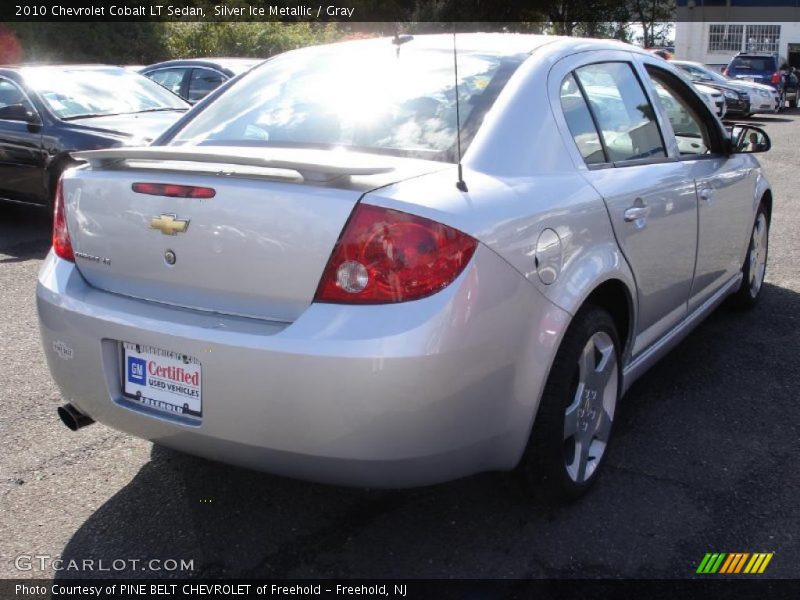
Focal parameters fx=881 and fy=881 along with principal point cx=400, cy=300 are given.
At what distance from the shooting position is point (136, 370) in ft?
9.19

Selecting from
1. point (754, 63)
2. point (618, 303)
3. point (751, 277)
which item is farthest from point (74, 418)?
point (754, 63)

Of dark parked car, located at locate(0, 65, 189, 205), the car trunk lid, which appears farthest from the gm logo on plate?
dark parked car, located at locate(0, 65, 189, 205)

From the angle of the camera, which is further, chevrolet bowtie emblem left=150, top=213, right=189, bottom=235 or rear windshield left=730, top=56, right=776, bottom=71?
rear windshield left=730, top=56, right=776, bottom=71

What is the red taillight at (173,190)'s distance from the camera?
8.86ft

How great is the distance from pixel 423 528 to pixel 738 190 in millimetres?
2710

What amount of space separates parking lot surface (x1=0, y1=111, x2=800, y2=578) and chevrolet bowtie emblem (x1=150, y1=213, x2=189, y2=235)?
3.47ft

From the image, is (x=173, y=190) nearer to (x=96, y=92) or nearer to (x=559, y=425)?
(x=559, y=425)

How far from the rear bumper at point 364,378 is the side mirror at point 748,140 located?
2.37 meters

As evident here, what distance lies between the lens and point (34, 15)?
2667 cm

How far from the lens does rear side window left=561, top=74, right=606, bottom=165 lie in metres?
3.28

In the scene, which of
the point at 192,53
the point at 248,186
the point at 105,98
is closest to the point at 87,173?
the point at 248,186

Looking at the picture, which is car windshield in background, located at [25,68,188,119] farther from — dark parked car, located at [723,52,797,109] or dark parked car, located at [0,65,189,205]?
dark parked car, located at [723,52,797,109]

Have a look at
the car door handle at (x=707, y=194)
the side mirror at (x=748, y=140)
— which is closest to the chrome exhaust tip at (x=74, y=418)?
the car door handle at (x=707, y=194)

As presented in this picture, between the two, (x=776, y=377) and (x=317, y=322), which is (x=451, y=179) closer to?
(x=317, y=322)
